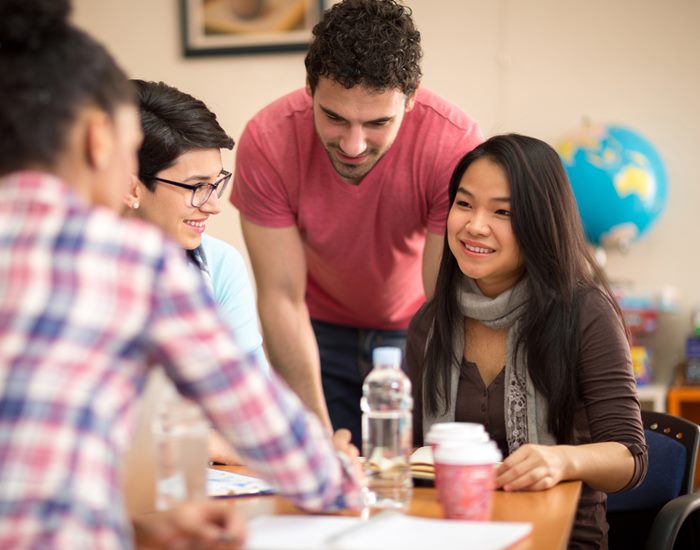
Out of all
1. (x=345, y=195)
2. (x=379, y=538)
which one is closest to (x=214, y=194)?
(x=345, y=195)

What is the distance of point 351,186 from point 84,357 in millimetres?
1649

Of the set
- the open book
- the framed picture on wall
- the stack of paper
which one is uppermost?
the framed picture on wall

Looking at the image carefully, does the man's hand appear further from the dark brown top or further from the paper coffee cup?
the dark brown top

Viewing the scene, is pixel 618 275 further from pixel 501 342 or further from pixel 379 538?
pixel 379 538

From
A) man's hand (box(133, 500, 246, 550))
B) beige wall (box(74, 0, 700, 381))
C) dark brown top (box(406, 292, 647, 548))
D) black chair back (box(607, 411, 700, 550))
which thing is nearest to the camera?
man's hand (box(133, 500, 246, 550))

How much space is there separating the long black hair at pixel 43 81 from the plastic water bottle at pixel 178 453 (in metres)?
0.54

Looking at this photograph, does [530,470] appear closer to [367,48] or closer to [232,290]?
[232,290]

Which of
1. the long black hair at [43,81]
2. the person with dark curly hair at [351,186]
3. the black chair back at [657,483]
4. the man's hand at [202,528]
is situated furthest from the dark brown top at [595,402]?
the long black hair at [43,81]

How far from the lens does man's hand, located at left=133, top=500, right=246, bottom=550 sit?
103 centimetres

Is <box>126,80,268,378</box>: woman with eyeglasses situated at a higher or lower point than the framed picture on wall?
lower

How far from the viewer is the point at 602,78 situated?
405 cm

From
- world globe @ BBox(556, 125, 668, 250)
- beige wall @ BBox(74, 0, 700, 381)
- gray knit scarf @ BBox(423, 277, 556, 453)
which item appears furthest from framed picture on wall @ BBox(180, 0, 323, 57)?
gray knit scarf @ BBox(423, 277, 556, 453)

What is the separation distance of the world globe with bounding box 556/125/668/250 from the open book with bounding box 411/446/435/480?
2280 mm

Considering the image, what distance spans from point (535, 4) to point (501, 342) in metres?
2.46
